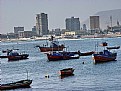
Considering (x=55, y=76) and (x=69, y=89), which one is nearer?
(x=69, y=89)

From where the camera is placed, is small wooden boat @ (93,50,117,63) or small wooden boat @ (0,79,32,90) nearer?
small wooden boat @ (0,79,32,90)

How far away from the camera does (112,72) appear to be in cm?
9100

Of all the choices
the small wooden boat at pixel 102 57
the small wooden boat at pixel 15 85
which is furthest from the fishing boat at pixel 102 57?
the small wooden boat at pixel 15 85

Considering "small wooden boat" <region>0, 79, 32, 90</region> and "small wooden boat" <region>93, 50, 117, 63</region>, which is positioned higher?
"small wooden boat" <region>93, 50, 117, 63</region>

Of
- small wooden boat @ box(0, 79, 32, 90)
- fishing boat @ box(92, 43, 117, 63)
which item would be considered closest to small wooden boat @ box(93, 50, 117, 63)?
fishing boat @ box(92, 43, 117, 63)

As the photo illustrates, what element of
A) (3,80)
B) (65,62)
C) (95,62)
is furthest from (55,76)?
(65,62)

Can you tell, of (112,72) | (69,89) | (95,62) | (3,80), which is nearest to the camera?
(69,89)

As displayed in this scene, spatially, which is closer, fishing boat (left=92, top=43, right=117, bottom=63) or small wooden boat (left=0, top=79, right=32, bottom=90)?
small wooden boat (left=0, top=79, right=32, bottom=90)

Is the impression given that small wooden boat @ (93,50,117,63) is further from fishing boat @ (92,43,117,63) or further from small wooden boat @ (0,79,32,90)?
small wooden boat @ (0,79,32,90)

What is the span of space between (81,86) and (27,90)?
8.60m

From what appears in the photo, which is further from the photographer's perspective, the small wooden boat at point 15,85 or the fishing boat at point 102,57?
the fishing boat at point 102,57

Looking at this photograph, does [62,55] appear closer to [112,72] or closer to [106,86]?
[112,72]

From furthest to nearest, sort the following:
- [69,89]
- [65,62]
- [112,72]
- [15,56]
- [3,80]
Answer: [15,56]
[65,62]
[112,72]
[3,80]
[69,89]

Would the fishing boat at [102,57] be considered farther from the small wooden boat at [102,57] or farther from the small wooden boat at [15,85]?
the small wooden boat at [15,85]
